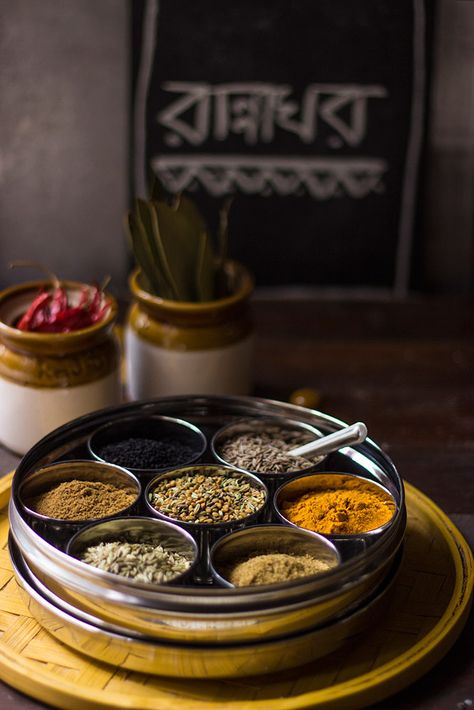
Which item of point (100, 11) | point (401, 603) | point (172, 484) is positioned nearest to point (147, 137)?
point (100, 11)

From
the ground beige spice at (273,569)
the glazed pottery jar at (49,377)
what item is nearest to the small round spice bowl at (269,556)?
the ground beige spice at (273,569)

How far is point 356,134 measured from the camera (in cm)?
218

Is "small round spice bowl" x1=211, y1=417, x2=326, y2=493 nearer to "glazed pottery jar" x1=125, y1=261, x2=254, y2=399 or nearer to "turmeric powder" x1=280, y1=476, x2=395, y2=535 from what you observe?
"turmeric powder" x1=280, y1=476, x2=395, y2=535

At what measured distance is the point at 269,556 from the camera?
112cm

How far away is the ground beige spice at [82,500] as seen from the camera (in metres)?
1.18

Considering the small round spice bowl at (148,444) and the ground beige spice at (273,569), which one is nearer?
the ground beige spice at (273,569)

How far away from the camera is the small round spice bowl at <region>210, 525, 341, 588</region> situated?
3.54 feet

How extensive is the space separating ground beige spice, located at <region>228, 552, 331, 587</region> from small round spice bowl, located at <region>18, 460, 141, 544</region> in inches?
6.9

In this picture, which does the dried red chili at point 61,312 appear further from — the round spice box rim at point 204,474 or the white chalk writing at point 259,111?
the white chalk writing at point 259,111

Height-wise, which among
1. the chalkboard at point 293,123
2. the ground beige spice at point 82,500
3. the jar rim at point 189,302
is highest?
the chalkboard at point 293,123

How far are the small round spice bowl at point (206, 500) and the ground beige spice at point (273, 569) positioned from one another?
4cm

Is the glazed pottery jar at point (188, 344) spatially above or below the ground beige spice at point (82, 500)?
above

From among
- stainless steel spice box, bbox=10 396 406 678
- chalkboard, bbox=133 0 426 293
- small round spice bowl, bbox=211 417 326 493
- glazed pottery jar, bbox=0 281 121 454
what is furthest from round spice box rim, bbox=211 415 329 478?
chalkboard, bbox=133 0 426 293

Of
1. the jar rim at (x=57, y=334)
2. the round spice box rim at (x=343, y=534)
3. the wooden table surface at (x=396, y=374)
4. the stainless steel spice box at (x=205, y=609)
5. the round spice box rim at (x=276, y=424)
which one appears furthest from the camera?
the wooden table surface at (x=396, y=374)
